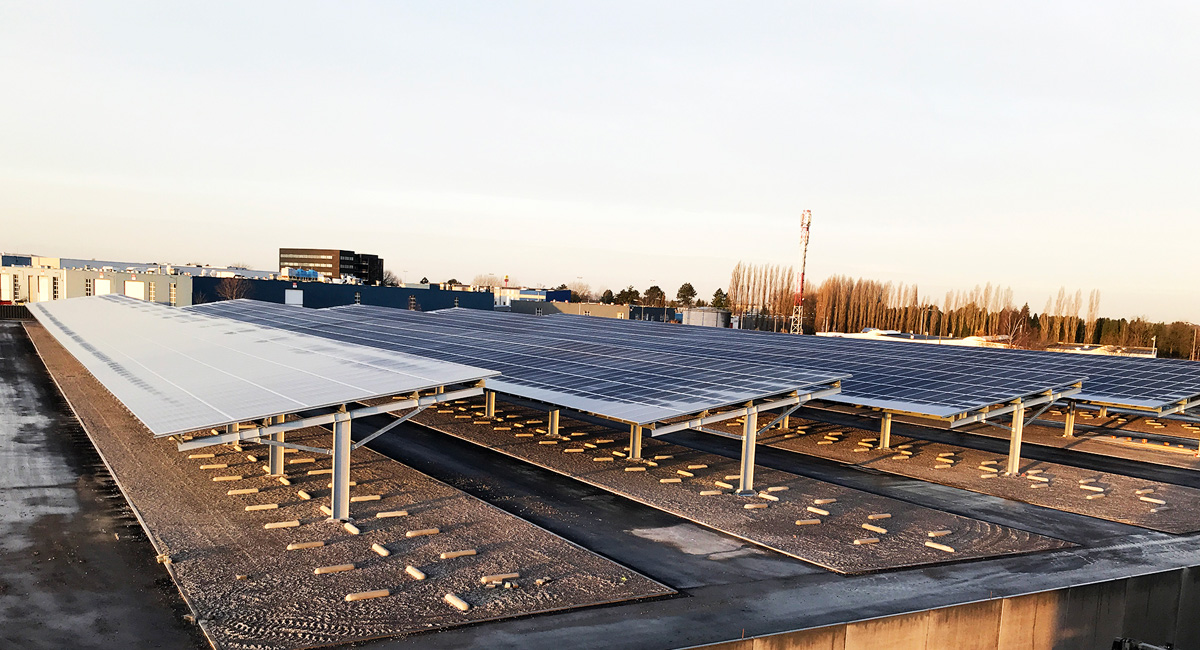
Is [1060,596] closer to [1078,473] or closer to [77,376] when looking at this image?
[1078,473]

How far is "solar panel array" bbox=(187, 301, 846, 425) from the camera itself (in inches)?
966

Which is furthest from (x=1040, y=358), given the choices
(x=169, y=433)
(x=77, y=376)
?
(x=77, y=376)

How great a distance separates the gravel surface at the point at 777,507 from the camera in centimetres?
1983

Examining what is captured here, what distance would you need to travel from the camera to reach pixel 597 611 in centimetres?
1519

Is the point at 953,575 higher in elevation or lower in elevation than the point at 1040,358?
lower

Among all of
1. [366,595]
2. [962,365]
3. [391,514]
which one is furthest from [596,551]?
[962,365]

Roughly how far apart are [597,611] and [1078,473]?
985 inches

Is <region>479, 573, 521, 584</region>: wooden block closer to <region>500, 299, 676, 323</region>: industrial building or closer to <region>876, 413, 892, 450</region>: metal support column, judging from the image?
<region>876, 413, 892, 450</region>: metal support column

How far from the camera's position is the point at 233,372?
26.2m

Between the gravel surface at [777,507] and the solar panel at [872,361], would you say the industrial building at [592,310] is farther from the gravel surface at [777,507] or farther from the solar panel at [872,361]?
the gravel surface at [777,507]

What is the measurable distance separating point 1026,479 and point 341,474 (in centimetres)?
2491

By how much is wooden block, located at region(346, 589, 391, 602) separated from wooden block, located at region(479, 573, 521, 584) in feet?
6.59

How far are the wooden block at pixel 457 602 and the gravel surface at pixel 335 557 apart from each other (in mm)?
106

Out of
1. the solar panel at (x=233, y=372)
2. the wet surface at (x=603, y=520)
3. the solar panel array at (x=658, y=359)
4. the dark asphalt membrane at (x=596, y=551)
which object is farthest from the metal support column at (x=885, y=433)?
the solar panel at (x=233, y=372)
